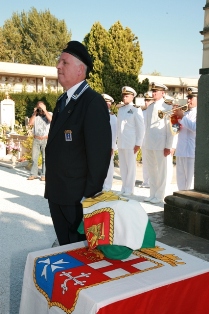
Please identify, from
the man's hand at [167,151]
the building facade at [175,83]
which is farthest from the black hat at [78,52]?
the building facade at [175,83]

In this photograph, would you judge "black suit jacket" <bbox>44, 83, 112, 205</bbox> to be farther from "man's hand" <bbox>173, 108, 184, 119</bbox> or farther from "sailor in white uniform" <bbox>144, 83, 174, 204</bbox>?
"sailor in white uniform" <bbox>144, 83, 174, 204</bbox>

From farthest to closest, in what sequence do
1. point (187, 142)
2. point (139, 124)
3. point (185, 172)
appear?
point (139, 124) < point (185, 172) < point (187, 142)

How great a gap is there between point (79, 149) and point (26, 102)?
26189 millimetres

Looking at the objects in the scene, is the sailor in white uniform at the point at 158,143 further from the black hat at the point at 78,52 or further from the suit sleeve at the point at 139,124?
the black hat at the point at 78,52

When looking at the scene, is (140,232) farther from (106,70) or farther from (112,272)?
(106,70)

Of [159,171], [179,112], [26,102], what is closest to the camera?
[179,112]

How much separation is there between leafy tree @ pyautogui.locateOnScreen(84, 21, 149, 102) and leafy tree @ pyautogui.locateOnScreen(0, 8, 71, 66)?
82.3 feet

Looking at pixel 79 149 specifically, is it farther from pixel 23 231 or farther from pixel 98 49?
pixel 98 49

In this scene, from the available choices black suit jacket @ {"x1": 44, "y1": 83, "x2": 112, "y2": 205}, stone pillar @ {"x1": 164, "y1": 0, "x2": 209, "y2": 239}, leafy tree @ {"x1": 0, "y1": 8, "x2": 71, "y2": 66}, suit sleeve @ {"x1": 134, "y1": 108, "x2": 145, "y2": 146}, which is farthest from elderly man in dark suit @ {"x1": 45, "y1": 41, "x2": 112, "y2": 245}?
leafy tree @ {"x1": 0, "y1": 8, "x2": 71, "y2": 66}

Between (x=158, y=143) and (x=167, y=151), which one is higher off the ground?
(x=158, y=143)

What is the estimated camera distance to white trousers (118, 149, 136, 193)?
7.50 m

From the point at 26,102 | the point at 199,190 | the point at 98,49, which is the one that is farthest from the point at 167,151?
the point at 26,102

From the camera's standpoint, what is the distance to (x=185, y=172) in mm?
6574

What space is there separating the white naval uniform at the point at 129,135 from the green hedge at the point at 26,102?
19.9m
